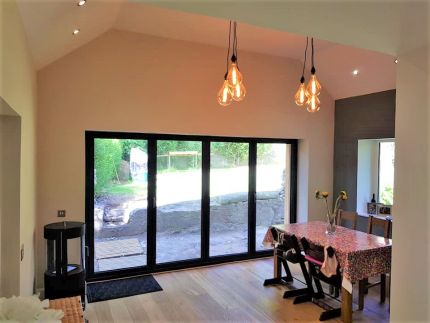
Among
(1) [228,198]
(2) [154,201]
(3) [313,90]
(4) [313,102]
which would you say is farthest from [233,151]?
(3) [313,90]

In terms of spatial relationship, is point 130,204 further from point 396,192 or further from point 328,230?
point 396,192

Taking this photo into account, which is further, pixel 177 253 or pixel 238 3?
pixel 177 253

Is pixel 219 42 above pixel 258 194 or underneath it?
above

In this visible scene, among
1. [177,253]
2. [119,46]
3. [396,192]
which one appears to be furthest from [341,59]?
[177,253]

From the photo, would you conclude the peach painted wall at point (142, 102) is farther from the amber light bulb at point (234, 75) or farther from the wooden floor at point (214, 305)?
the amber light bulb at point (234, 75)

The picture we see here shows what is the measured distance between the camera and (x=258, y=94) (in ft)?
18.0

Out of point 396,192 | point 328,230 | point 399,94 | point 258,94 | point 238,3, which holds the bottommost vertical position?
point 328,230

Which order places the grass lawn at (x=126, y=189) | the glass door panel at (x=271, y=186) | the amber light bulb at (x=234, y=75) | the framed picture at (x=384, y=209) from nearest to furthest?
the amber light bulb at (x=234, y=75) < the grass lawn at (x=126, y=189) < the framed picture at (x=384, y=209) < the glass door panel at (x=271, y=186)

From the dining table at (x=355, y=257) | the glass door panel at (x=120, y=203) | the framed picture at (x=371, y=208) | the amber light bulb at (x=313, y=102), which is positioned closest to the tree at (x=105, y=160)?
the glass door panel at (x=120, y=203)

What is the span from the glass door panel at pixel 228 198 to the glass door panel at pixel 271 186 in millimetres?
275

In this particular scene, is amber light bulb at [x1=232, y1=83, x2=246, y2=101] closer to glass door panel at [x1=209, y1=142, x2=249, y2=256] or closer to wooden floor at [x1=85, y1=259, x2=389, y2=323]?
glass door panel at [x1=209, y1=142, x2=249, y2=256]

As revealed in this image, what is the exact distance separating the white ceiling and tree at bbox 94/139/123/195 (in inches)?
50.8

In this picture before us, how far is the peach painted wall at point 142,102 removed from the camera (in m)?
4.21

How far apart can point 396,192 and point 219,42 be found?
3.73 metres
